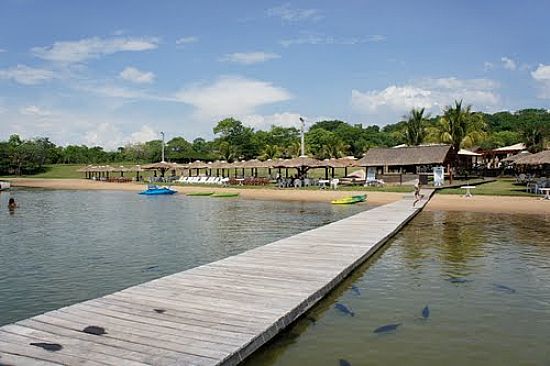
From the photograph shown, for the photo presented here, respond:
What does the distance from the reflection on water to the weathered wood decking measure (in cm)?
36

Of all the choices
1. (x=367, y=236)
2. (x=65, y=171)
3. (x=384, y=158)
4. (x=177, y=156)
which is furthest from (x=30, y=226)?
(x=65, y=171)

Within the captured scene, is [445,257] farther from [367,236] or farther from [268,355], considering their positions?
[268,355]

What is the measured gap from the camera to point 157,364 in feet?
15.0

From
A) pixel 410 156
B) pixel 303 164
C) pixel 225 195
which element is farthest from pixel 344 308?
pixel 303 164

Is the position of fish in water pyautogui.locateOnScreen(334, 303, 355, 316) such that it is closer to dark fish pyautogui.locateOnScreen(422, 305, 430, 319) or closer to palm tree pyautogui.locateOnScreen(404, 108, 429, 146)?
dark fish pyautogui.locateOnScreen(422, 305, 430, 319)

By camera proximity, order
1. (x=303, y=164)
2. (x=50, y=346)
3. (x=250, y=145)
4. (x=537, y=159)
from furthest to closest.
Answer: (x=250, y=145)
(x=303, y=164)
(x=537, y=159)
(x=50, y=346)

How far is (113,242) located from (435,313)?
10.3 m

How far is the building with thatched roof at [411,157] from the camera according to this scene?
3544cm

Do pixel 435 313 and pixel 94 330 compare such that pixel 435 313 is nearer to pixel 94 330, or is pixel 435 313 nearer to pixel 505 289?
pixel 505 289

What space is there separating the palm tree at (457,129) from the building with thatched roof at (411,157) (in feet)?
25.7

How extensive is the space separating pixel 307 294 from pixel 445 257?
5.90 m

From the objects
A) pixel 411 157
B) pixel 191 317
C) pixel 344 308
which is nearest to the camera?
pixel 191 317

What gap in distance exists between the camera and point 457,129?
45156 mm

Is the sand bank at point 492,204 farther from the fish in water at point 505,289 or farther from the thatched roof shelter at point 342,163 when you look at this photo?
the fish in water at point 505,289
